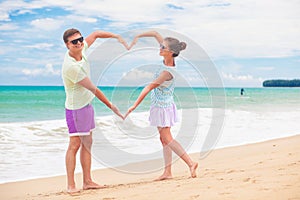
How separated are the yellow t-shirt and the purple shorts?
51mm

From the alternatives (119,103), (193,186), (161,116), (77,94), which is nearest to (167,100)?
(161,116)

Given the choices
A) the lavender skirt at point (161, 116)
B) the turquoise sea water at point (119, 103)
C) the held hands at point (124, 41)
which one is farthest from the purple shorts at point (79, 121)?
the turquoise sea water at point (119, 103)

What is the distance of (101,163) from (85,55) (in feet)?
9.87

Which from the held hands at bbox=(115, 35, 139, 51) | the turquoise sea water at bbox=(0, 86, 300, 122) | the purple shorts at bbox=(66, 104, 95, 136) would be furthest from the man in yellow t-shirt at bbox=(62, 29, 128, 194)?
the turquoise sea water at bbox=(0, 86, 300, 122)

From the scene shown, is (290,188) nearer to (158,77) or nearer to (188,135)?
(158,77)

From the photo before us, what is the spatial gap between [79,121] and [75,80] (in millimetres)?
423

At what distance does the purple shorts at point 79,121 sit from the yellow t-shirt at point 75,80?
0.17ft

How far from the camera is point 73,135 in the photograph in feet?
15.2

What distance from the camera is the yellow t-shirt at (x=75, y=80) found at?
4484mm

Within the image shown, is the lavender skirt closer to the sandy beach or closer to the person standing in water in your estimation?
the person standing in water

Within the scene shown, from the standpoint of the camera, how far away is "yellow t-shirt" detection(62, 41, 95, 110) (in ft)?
14.7

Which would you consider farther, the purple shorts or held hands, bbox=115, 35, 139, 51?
held hands, bbox=115, 35, 139, 51

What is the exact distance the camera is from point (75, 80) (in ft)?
14.8

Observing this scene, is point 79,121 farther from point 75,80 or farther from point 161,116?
point 161,116
